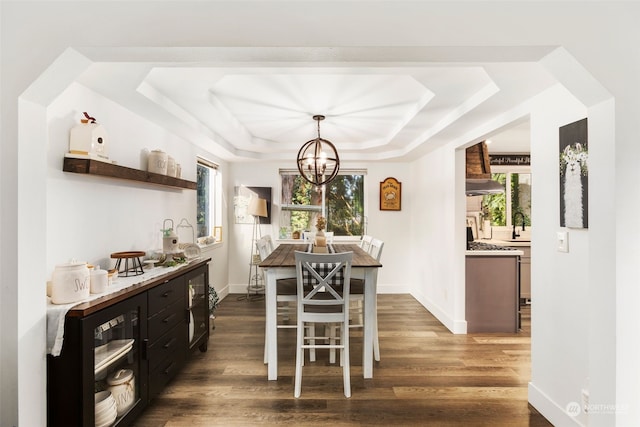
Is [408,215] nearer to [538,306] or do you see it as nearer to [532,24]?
[538,306]

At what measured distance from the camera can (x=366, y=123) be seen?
3.72 metres

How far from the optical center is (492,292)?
11.9 feet

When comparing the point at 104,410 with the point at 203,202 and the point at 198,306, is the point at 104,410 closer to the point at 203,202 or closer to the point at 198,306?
the point at 198,306

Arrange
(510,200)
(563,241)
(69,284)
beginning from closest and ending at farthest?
(69,284)
(563,241)
(510,200)

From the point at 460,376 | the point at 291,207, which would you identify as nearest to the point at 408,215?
the point at 291,207

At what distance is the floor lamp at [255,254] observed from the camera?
5004 mm

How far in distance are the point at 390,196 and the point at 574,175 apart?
351cm

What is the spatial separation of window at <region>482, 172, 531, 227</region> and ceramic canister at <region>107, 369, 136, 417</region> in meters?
5.41

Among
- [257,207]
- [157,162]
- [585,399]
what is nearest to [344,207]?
[257,207]

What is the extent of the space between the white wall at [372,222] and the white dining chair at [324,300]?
2942 mm

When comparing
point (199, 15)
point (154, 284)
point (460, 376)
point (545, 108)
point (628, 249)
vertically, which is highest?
point (199, 15)

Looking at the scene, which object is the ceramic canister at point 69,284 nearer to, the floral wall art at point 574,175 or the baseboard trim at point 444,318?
the floral wall art at point 574,175

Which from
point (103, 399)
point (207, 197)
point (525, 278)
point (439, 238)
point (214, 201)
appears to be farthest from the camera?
point (214, 201)

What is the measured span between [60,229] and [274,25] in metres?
1.68
